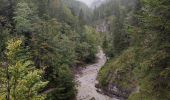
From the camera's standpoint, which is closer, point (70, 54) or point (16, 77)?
point (16, 77)

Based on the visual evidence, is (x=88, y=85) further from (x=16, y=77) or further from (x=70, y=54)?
(x=16, y=77)

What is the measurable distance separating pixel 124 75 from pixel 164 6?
36.3m

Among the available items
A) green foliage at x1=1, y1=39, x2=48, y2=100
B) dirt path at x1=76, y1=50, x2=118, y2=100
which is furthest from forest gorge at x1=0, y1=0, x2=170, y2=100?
dirt path at x1=76, y1=50, x2=118, y2=100

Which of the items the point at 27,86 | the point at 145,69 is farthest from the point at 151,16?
the point at 27,86

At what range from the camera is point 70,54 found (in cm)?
6162

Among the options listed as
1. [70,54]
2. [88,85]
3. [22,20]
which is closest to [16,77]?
[22,20]

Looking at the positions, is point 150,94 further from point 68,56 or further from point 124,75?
point 68,56

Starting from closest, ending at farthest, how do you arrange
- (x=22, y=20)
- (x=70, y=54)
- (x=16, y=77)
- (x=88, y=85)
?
1. (x=16, y=77)
2. (x=22, y=20)
3. (x=88, y=85)
4. (x=70, y=54)

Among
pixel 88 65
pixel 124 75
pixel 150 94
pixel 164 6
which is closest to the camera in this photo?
pixel 164 6

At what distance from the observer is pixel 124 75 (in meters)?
54.4

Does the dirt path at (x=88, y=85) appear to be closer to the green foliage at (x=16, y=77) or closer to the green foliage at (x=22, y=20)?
the green foliage at (x=22, y=20)

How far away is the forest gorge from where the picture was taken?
16331mm

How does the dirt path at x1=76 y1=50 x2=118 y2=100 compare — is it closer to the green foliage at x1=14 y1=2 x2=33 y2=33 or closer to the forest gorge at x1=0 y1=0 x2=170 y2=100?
the forest gorge at x1=0 y1=0 x2=170 y2=100

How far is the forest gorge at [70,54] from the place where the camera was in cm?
1633
